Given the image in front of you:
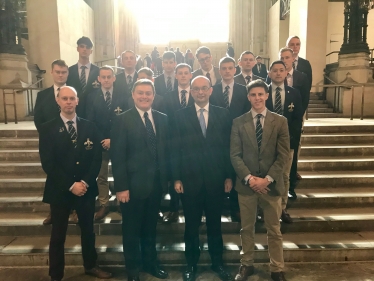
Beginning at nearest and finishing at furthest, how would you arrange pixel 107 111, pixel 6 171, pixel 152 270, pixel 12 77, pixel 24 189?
pixel 152 270 < pixel 107 111 < pixel 24 189 < pixel 6 171 < pixel 12 77

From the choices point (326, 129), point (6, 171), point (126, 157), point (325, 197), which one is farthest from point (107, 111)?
point (326, 129)

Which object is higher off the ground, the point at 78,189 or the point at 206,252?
the point at 78,189

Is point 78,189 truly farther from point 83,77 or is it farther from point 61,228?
point 83,77

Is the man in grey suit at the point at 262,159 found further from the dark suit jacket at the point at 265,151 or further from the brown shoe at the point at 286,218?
the brown shoe at the point at 286,218

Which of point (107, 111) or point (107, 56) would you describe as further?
point (107, 56)

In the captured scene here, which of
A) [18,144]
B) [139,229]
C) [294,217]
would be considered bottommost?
[294,217]

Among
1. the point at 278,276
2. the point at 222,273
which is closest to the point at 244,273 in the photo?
the point at 222,273

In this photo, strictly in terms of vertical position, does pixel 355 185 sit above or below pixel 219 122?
below

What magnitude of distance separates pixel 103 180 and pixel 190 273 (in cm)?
176

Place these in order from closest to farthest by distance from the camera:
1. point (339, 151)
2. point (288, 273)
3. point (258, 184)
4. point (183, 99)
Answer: point (258, 184)
point (288, 273)
point (183, 99)
point (339, 151)

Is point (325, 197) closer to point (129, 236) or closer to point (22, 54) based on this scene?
point (129, 236)

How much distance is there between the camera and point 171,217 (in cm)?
434

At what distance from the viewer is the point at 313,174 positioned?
5.45m

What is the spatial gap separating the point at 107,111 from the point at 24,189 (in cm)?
226
